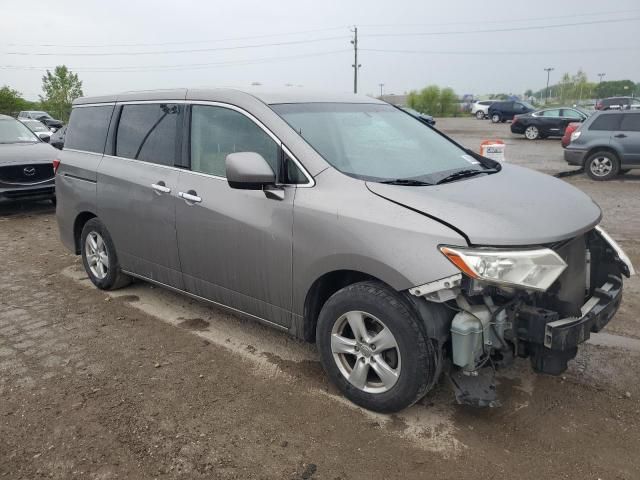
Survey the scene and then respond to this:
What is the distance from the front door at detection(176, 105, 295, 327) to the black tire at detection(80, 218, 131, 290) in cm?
120

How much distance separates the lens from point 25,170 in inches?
354

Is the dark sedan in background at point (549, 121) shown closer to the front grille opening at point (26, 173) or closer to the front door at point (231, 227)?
the front grille opening at point (26, 173)

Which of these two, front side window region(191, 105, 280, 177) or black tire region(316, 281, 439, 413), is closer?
black tire region(316, 281, 439, 413)

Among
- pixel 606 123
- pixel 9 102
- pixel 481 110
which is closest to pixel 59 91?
pixel 9 102

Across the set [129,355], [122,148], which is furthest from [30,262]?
[129,355]

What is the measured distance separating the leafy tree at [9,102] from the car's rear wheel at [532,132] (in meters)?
40.4

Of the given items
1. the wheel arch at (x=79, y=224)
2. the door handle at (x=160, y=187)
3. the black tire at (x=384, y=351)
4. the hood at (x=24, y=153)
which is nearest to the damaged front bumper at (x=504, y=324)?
the black tire at (x=384, y=351)

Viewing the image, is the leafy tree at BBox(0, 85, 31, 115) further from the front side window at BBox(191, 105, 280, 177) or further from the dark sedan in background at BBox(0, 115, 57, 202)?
the front side window at BBox(191, 105, 280, 177)

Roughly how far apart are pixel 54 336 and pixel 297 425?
2.36 m

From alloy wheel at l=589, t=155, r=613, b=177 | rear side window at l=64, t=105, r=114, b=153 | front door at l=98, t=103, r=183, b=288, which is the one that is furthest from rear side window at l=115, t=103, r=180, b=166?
alloy wheel at l=589, t=155, r=613, b=177

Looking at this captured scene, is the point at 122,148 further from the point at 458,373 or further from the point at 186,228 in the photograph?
the point at 458,373

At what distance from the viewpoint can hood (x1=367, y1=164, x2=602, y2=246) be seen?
2.66m

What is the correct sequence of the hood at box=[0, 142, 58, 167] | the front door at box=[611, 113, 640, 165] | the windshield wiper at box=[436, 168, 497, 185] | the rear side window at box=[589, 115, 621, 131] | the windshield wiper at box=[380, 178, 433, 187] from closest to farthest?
the windshield wiper at box=[380, 178, 433, 187] < the windshield wiper at box=[436, 168, 497, 185] < the hood at box=[0, 142, 58, 167] < the front door at box=[611, 113, 640, 165] < the rear side window at box=[589, 115, 621, 131]

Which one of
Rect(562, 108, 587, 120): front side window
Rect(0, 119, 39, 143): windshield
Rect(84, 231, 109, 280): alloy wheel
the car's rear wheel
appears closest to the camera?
Rect(84, 231, 109, 280): alloy wheel
